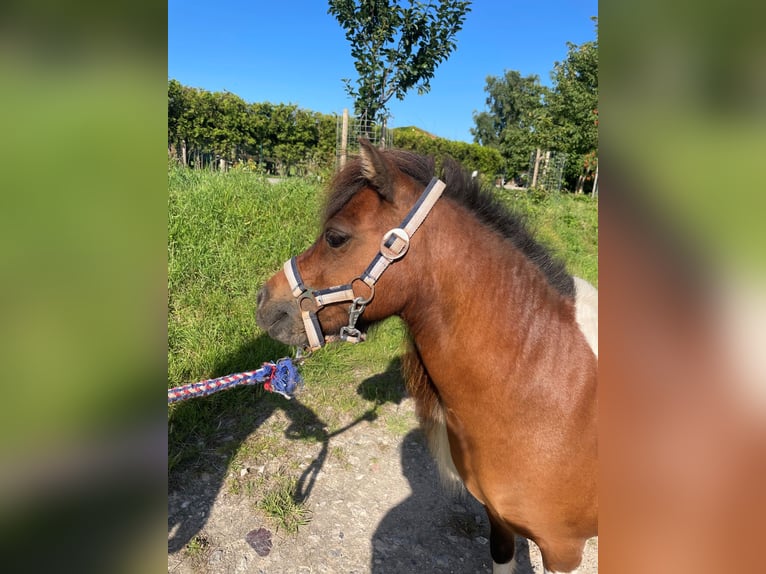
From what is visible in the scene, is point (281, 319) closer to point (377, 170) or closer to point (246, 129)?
point (377, 170)

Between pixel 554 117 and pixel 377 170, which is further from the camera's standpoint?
pixel 554 117

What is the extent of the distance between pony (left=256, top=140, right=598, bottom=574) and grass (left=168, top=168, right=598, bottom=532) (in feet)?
1.29

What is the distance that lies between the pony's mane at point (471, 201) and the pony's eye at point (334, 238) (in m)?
0.09

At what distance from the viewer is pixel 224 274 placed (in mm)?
4895

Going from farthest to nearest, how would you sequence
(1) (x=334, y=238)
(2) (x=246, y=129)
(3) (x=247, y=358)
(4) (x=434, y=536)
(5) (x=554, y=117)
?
1. (2) (x=246, y=129)
2. (5) (x=554, y=117)
3. (3) (x=247, y=358)
4. (4) (x=434, y=536)
5. (1) (x=334, y=238)

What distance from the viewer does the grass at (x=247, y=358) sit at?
10.5 ft

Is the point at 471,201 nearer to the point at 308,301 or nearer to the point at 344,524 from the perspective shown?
the point at 308,301

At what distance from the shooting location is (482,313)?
1641mm

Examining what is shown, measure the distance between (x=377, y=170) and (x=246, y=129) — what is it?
13250 mm

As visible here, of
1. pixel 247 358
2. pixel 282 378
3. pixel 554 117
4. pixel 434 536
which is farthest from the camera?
pixel 554 117

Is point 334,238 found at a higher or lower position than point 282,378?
higher

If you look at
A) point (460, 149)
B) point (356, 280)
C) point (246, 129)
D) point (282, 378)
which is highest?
point (460, 149)

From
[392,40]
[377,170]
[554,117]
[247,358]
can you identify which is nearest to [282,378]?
[377,170]

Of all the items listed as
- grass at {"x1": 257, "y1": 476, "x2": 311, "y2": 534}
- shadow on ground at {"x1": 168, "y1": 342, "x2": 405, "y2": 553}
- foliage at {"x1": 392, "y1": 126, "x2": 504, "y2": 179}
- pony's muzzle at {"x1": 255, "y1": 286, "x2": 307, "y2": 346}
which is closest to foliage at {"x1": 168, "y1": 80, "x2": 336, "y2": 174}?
foliage at {"x1": 392, "y1": 126, "x2": 504, "y2": 179}
